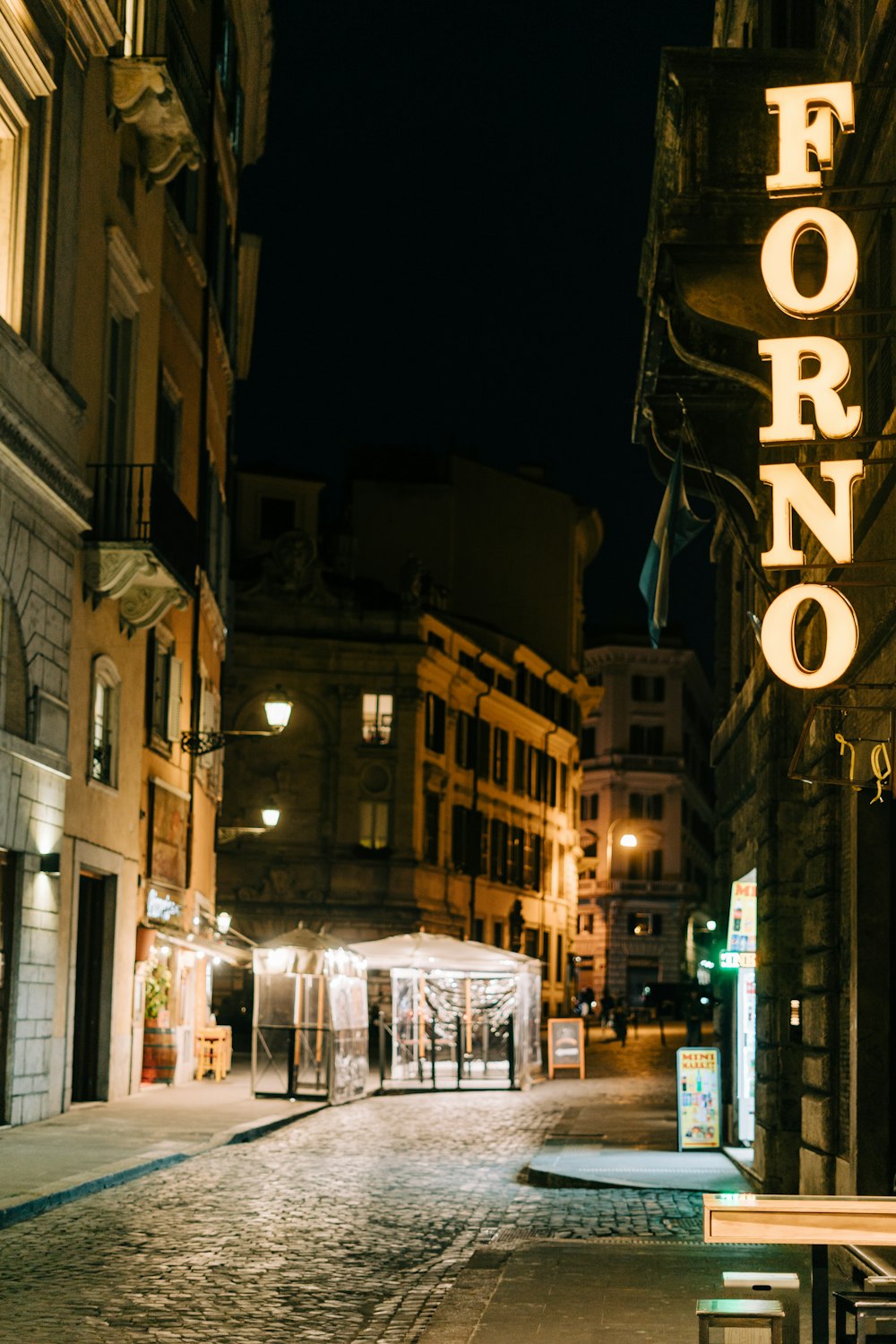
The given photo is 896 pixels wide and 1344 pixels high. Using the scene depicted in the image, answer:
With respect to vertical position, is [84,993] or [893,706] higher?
[893,706]

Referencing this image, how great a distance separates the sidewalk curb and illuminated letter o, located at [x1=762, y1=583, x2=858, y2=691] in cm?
727

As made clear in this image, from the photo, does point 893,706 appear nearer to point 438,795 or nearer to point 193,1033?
point 193,1033

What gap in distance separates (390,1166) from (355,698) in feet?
131

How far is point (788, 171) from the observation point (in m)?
10.3

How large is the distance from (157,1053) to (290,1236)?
1557 cm

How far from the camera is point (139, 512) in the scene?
23266 millimetres

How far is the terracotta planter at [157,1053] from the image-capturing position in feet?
91.4

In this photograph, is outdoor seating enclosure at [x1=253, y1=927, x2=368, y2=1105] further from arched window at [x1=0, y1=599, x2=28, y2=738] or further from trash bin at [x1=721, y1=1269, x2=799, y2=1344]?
trash bin at [x1=721, y1=1269, x2=799, y2=1344]

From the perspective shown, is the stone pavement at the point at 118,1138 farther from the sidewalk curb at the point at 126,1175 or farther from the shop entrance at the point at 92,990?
the shop entrance at the point at 92,990

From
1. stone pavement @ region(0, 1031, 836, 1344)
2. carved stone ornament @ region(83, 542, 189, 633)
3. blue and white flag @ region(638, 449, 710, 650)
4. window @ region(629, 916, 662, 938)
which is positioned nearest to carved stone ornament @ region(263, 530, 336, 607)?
carved stone ornament @ region(83, 542, 189, 633)

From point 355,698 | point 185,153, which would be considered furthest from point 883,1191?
point 355,698

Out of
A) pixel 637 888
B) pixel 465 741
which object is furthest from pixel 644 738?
pixel 465 741

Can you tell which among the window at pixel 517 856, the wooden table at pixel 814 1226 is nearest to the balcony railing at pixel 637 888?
the window at pixel 517 856

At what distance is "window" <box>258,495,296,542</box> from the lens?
62.3m
